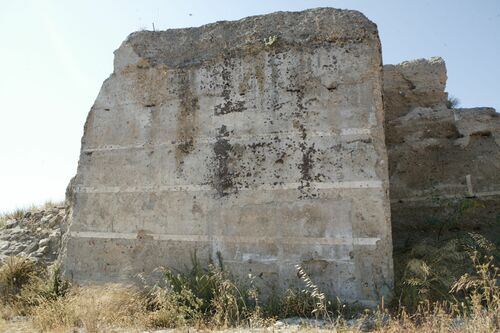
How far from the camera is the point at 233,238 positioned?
5.86 metres

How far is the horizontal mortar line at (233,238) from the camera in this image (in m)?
5.44

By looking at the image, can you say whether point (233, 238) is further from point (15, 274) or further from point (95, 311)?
point (15, 274)

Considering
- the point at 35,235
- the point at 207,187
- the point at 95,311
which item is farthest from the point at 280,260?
the point at 35,235

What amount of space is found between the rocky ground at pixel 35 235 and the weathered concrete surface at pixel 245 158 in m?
1.08

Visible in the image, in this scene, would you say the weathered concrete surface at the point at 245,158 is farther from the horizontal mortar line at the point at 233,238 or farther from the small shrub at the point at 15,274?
the small shrub at the point at 15,274

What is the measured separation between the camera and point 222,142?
6164 mm

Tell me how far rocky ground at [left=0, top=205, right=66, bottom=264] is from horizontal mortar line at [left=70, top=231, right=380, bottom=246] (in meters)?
1.10

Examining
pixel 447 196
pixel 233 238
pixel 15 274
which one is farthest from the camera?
pixel 447 196

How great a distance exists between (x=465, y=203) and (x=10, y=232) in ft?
26.5

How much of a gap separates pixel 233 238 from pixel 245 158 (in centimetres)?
108

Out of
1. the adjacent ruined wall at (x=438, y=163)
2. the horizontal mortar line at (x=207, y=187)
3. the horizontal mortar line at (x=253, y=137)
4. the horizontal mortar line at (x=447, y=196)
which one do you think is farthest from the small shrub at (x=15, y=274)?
the horizontal mortar line at (x=447, y=196)

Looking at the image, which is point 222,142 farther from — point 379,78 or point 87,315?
point 87,315

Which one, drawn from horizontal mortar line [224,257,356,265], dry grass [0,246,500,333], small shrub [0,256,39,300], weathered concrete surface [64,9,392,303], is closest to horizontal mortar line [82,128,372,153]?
weathered concrete surface [64,9,392,303]

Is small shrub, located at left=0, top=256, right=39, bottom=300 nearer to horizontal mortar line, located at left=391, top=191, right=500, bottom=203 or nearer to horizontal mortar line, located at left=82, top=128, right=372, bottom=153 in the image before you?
horizontal mortar line, located at left=82, top=128, right=372, bottom=153
